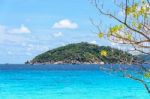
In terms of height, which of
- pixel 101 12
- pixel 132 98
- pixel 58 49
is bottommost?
pixel 132 98

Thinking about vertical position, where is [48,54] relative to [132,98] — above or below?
above

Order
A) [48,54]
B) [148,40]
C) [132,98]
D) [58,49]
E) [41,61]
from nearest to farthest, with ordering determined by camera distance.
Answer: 1. [148,40]
2. [132,98]
3. [58,49]
4. [48,54]
5. [41,61]

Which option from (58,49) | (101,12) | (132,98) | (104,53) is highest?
(58,49)

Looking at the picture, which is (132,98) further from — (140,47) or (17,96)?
(140,47)

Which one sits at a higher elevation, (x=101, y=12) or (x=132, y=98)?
(x=101, y=12)

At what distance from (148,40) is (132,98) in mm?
23968

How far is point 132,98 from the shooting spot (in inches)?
1096

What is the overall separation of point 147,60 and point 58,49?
453ft

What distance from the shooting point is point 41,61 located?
177625 millimetres

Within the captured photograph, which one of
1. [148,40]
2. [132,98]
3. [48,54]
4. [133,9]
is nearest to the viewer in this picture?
[148,40]

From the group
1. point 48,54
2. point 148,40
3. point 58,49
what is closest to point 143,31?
point 148,40

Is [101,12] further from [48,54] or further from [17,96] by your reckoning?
[48,54]

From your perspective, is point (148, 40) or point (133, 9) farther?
point (133, 9)

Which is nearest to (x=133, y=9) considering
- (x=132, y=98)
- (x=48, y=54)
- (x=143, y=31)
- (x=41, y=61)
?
(x=143, y=31)
